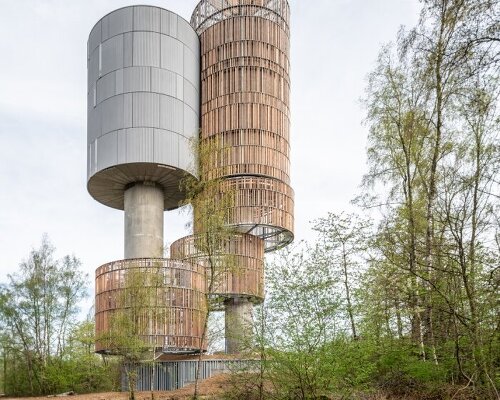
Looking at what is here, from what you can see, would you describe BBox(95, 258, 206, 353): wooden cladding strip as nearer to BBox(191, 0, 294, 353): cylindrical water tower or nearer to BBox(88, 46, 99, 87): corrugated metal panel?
BBox(191, 0, 294, 353): cylindrical water tower

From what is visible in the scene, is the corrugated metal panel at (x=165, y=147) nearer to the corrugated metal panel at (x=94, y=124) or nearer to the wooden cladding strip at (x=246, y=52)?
the corrugated metal panel at (x=94, y=124)

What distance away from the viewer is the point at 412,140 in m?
19.6

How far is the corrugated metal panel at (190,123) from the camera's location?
34.5 m

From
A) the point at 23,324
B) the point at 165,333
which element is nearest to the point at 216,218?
the point at 165,333

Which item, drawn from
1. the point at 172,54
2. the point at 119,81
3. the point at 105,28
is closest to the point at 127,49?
the point at 119,81

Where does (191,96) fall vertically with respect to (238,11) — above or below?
below

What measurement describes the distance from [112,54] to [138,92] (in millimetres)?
2878

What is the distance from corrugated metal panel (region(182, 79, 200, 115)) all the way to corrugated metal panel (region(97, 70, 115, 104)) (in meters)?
4.11

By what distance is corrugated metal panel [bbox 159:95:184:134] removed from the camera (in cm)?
3297

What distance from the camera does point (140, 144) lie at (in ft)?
105

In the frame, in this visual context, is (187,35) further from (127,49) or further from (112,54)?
(112,54)

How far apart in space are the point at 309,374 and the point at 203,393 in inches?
448

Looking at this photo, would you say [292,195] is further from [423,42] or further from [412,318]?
[423,42]

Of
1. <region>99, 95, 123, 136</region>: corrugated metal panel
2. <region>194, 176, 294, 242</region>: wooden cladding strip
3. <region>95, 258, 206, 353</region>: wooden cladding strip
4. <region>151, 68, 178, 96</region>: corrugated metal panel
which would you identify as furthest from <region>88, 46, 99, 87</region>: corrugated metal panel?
<region>95, 258, 206, 353</region>: wooden cladding strip
